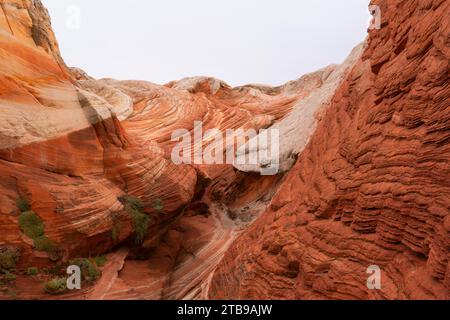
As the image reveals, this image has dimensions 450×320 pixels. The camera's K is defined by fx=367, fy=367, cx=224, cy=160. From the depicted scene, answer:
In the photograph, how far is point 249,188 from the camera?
74.8ft

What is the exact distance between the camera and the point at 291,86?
109 ft

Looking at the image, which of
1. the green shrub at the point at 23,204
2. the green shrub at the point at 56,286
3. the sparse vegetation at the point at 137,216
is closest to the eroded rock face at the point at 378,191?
the green shrub at the point at 56,286

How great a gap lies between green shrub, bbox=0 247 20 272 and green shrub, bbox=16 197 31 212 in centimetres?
123

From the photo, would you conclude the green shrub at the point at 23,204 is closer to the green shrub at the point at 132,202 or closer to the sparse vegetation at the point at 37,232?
the sparse vegetation at the point at 37,232

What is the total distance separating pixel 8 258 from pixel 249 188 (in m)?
14.5

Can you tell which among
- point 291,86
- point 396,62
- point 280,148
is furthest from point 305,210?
point 291,86

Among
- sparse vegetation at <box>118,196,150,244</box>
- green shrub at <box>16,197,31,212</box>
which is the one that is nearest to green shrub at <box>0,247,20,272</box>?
green shrub at <box>16,197,31,212</box>

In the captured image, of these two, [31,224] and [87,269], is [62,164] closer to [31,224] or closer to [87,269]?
[31,224]

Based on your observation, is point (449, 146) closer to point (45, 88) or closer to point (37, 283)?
point (37, 283)

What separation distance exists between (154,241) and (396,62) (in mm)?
12142

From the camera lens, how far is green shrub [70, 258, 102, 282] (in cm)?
1215

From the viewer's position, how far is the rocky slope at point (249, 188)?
20.3ft

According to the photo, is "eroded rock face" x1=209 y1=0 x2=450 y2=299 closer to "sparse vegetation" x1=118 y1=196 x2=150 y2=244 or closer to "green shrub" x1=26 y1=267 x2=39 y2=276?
"sparse vegetation" x1=118 y1=196 x2=150 y2=244

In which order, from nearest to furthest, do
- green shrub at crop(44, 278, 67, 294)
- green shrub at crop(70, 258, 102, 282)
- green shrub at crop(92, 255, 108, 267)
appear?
green shrub at crop(44, 278, 67, 294) < green shrub at crop(70, 258, 102, 282) < green shrub at crop(92, 255, 108, 267)
